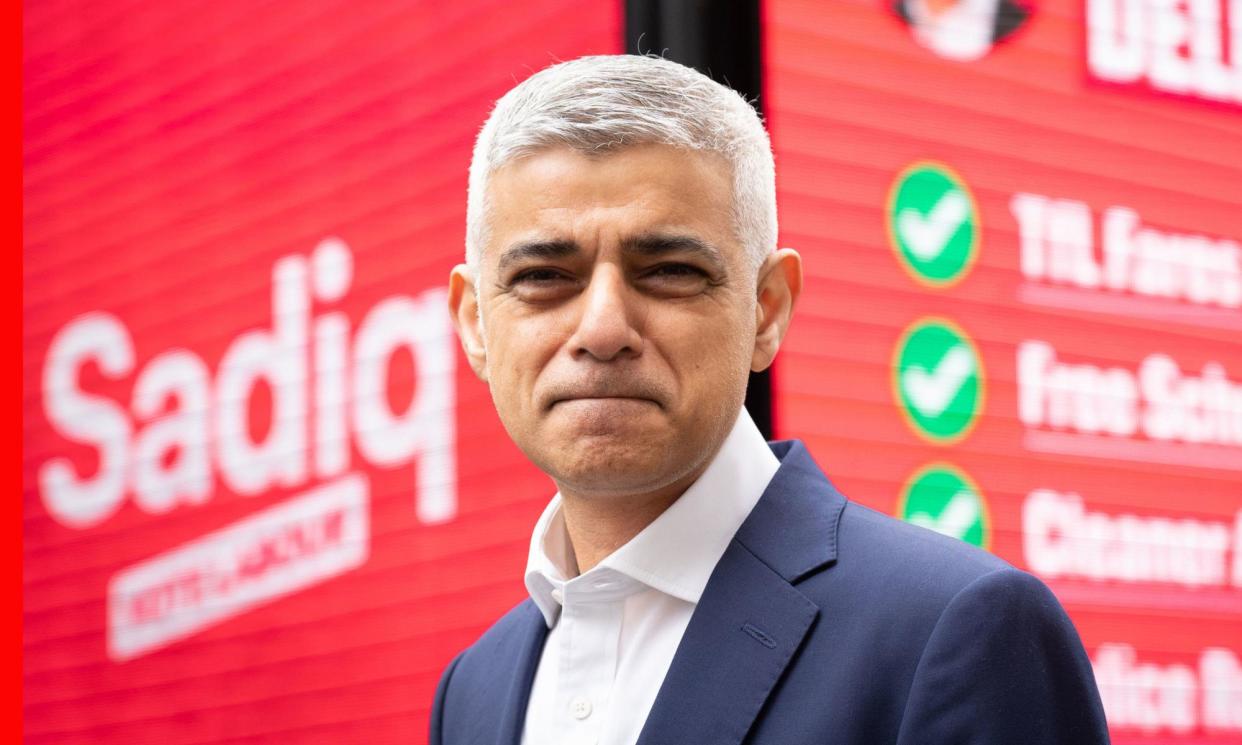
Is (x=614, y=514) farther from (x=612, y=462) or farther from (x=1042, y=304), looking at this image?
(x=1042, y=304)

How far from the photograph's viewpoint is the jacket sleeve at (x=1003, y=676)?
1.47 metres

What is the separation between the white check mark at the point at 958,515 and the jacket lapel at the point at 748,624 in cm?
167

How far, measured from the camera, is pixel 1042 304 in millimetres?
3562

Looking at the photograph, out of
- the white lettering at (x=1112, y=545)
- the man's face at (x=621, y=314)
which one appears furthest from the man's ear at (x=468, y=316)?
the white lettering at (x=1112, y=545)

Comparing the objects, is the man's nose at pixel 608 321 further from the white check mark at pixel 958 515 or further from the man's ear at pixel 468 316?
the white check mark at pixel 958 515

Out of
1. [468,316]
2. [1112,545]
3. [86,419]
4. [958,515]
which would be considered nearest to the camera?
[468,316]

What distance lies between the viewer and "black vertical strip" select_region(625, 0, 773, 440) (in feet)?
8.48

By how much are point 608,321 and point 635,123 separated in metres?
0.22

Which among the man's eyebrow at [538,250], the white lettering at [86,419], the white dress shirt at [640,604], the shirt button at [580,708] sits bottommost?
the white lettering at [86,419]

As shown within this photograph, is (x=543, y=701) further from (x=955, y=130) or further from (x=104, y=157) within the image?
(x=104, y=157)

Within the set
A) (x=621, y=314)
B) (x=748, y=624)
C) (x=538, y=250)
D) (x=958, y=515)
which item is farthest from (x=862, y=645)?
(x=958, y=515)

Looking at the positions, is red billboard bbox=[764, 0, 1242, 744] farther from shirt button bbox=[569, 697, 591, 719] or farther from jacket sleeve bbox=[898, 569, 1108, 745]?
jacket sleeve bbox=[898, 569, 1108, 745]

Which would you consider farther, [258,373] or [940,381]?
[258,373]

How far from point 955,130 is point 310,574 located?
1682 mm
